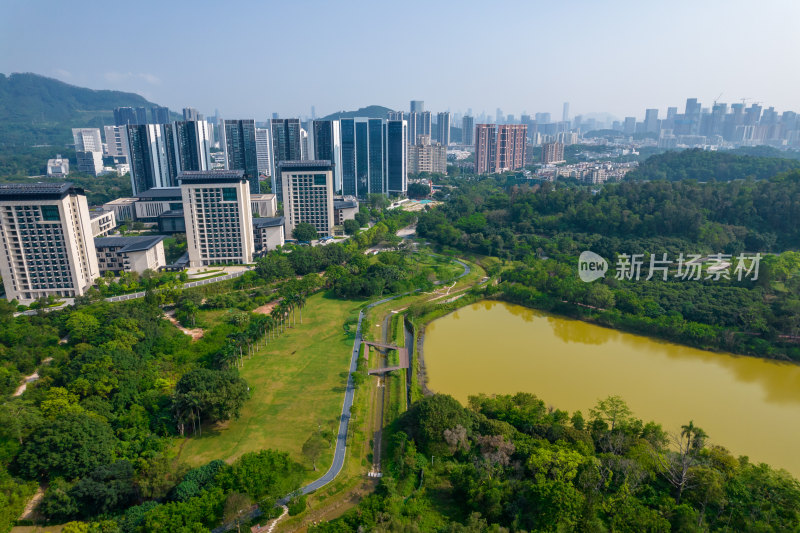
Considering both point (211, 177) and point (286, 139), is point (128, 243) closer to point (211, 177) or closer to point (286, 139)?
point (211, 177)

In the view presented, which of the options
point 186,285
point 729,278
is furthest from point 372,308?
point 729,278

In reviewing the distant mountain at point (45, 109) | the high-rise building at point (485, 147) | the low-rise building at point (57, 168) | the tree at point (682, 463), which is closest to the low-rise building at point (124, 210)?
the low-rise building at point (57, 168)

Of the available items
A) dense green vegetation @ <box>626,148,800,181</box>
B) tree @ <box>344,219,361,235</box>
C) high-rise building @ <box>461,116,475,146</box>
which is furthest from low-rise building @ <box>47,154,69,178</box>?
high-rise building @ <box>461,116,475,146</box>

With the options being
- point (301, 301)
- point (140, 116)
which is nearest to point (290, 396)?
point (301, 301)

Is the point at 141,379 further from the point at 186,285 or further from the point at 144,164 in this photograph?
the point at 144,164

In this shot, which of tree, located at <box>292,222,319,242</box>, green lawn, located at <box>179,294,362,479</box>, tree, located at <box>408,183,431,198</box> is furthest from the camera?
tree, located at <box>408,183,431,198</box>

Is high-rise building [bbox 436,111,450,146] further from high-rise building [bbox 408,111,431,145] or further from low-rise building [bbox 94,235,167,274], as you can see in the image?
low-rise building [bbox 94,235,167,274]
